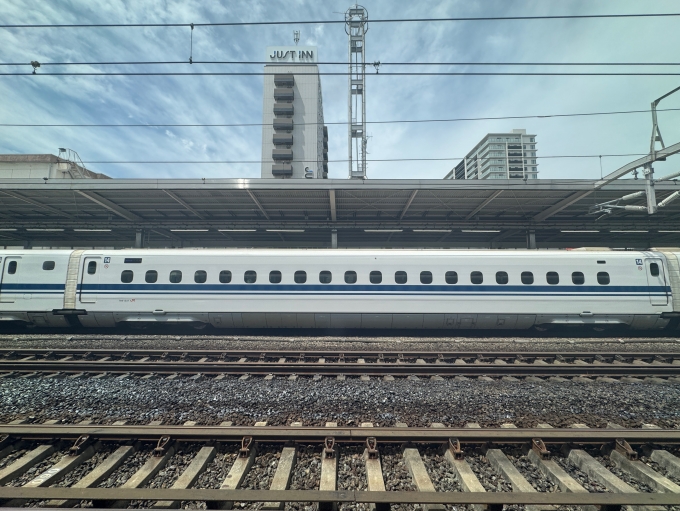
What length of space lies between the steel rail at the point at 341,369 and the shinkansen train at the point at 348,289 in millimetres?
3323

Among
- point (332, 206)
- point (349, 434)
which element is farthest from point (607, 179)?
point (349, 434)

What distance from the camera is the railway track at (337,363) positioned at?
6898mm

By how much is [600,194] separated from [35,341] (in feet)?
74.3

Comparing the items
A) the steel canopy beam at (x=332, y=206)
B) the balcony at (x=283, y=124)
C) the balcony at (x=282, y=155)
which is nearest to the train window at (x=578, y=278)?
the steel canopy beam at (x=332, y=206)

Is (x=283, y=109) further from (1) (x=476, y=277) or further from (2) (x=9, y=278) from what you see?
(1) (x=476, y=277)

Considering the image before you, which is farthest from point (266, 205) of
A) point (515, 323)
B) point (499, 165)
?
point (499, 165)

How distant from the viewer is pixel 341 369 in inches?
277

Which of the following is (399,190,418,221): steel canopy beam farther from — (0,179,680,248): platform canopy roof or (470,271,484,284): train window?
(470,271,484,284): train window

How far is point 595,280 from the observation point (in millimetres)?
10391

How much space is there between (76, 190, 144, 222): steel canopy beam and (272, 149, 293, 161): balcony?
48.3 meters

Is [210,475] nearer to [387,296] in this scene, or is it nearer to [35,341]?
[387,296]

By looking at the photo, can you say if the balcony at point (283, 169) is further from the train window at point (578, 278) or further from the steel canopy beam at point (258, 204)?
the train window at point (578, 278)

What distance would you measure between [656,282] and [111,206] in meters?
24.0

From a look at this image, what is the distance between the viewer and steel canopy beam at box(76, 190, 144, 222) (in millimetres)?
14773
